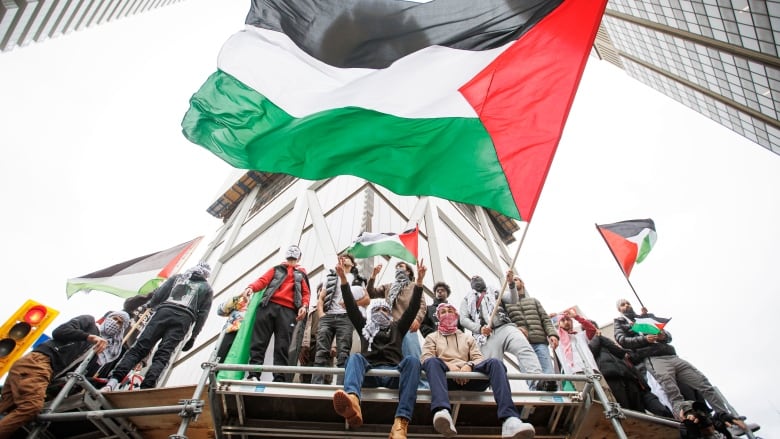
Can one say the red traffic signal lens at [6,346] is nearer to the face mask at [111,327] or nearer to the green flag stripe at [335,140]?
the face mask at [111,327]

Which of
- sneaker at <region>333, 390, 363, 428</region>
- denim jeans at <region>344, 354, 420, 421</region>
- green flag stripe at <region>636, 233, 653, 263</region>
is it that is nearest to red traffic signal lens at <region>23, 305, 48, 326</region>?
denim jeans at <region>344, 354, 420, 421</region>

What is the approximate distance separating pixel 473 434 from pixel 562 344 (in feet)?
7.48

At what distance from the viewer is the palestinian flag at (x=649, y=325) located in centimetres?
678

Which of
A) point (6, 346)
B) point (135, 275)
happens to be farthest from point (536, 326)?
point (135, 275)

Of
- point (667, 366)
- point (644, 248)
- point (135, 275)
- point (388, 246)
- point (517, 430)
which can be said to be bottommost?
point (517, 430)

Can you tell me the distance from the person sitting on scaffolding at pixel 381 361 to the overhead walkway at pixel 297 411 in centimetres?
21

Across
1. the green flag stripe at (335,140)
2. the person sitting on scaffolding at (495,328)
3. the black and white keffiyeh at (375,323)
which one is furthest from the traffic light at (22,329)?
the person sitting on scaffolding at (495,328)

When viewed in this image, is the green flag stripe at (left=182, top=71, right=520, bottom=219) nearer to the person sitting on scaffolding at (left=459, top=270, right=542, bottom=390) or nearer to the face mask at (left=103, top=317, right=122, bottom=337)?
the person sitting on scaffolding at (left=459, top=270, right=542, bottom=390)

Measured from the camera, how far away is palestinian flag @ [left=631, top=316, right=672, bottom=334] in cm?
678

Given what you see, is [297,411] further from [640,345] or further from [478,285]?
[640,345]

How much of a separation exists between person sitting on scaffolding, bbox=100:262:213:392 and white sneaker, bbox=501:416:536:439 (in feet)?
13.3

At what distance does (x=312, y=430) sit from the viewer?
448 cm

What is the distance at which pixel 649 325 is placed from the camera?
22.6 feet

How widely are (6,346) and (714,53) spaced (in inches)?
1231
